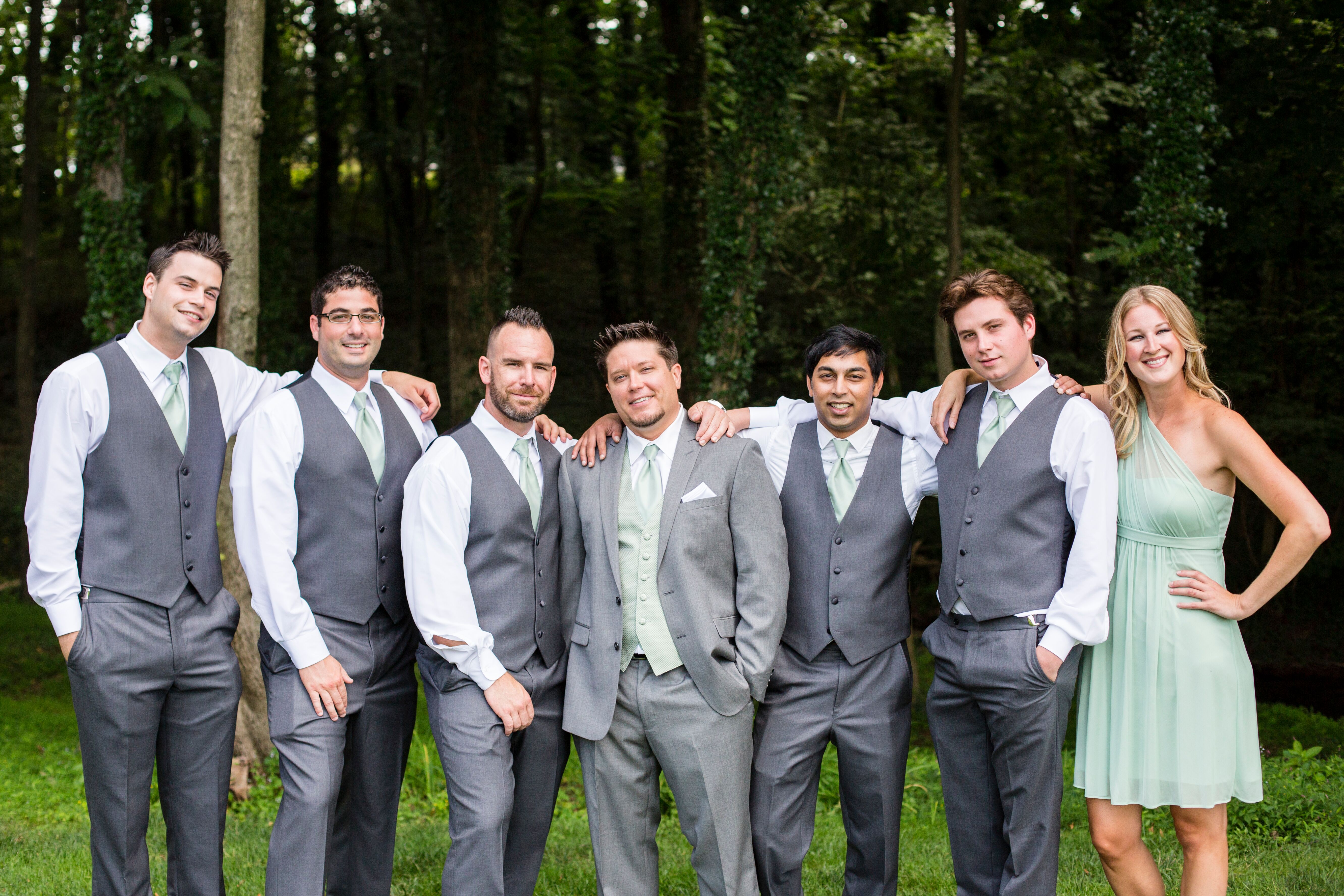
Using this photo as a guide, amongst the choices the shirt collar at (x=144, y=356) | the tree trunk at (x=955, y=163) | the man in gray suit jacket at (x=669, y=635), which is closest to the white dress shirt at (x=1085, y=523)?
the man in gray suit jacket at (x=669, y=635)

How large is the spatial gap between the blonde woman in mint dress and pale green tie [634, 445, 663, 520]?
146cm

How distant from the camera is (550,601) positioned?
10.9 feet

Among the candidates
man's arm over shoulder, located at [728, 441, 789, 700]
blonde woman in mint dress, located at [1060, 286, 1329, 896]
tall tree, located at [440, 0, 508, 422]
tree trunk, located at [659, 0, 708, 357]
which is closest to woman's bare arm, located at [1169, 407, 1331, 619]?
blonde woman in mint dress, located at [1060, 286, 1329, 896]

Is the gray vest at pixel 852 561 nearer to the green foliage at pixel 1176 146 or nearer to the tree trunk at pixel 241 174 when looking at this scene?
the tree trunk at pixel 241 174

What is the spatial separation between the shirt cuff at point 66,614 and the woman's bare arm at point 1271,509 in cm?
328

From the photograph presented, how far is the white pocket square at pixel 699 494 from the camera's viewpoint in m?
3.21

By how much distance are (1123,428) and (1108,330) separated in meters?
0.35

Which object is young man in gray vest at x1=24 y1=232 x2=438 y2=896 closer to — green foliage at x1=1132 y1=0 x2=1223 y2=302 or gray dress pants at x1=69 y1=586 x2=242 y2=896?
gray dress pants at x1=69 y1=586 x2=242 y2=896

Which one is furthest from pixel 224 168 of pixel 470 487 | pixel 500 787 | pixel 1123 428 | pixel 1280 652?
pixel 1280 652

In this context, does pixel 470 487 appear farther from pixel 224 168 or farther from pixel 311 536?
pixel 224 168

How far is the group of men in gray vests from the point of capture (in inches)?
122

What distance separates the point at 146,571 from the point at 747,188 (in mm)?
6494

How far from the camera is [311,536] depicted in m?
3.24

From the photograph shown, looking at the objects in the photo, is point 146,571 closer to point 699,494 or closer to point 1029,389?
point 699,494
